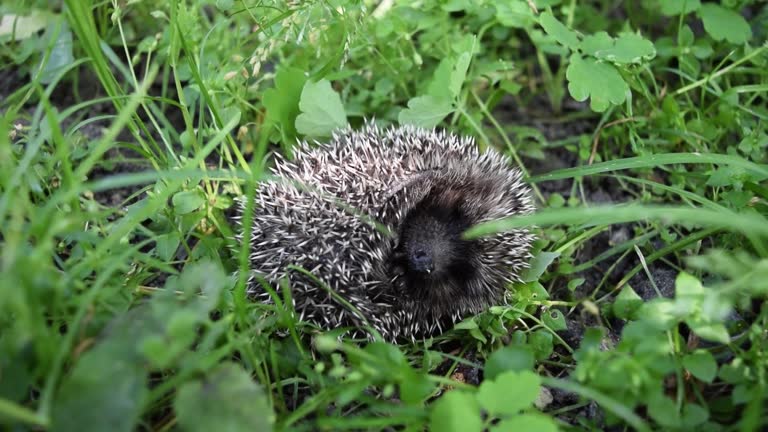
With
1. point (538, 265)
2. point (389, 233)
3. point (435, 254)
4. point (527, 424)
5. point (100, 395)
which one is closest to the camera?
point (100, 395)

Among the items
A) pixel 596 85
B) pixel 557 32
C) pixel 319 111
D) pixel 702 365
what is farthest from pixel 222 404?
pixel 557 32

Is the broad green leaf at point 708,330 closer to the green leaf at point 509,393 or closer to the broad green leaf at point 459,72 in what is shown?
the green leaf at point 509,393

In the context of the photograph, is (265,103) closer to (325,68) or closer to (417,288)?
(325,68)

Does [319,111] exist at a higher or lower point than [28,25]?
lower

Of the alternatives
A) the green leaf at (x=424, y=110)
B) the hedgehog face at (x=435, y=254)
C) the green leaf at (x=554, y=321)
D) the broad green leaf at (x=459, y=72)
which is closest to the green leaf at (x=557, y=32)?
the broad green leaf at (x=459, y=72)

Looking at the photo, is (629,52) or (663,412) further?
(629,52)

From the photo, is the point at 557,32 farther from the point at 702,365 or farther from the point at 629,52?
the point at 702,365

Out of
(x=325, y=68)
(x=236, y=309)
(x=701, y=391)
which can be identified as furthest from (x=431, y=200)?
(x=701, y=391)

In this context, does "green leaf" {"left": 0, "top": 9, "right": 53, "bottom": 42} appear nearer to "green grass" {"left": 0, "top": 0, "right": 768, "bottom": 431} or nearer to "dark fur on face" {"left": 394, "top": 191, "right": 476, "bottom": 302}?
"green grass" {"left": 0, "top": 0, "right": 768, "bottom": 431}
